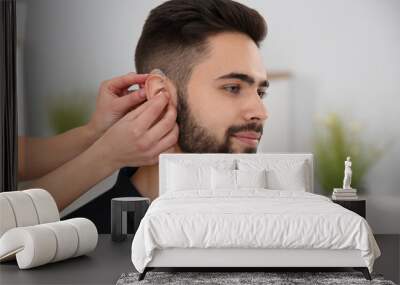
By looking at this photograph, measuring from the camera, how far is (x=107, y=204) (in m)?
7.58

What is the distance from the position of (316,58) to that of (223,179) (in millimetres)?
1823

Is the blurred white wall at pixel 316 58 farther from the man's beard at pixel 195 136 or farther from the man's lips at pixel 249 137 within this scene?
the man's beard at pixel 195 136

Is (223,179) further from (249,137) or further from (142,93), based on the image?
(142,93)

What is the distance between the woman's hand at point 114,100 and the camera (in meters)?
7.47

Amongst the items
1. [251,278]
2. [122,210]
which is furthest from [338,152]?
[251,278]

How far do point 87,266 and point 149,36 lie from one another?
2806mm

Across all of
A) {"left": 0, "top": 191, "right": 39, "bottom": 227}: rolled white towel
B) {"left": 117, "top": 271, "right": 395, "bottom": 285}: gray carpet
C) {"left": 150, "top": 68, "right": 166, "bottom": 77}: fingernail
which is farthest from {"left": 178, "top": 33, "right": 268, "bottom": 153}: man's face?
{"left": 117, "top": 271, "right": 395, "bottom": 285}: gray carpet

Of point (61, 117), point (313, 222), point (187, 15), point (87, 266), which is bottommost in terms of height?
point (87, 266)

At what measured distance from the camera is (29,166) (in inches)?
302

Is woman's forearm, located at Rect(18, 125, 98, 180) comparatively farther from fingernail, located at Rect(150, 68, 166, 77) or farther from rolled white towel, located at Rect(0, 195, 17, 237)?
rolled white towel, located at Rect(0, 195, 17, 237)

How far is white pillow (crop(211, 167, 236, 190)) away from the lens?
6.71 m

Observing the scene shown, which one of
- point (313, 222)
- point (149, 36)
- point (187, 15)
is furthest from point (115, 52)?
point (313, 222)

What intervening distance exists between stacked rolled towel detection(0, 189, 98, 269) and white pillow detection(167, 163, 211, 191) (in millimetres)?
1095

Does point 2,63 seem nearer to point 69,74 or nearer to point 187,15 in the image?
point 69,74
